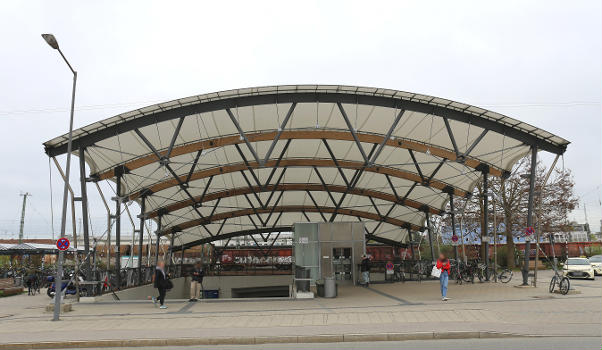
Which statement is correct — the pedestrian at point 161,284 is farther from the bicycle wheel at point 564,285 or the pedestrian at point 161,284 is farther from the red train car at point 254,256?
the red train car at point 254,256

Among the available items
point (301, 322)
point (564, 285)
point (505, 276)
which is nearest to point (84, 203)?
point (301, 322)

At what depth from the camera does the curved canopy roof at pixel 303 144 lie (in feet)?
61.8

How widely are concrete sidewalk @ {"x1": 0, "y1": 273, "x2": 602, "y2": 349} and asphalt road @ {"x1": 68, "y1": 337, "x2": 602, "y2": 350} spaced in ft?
1.06

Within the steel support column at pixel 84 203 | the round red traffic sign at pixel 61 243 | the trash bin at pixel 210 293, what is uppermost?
the steel support column at pixel 84 203

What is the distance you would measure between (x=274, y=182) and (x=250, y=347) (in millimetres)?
21283

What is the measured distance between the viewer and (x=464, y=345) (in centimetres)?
869

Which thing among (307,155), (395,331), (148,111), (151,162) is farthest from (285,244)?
(395,331)

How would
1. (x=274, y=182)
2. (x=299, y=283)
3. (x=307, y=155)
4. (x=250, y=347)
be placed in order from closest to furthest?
(x=250, y=347), (x=299, y=283), (x=307, y=155), (x=274, y=182)

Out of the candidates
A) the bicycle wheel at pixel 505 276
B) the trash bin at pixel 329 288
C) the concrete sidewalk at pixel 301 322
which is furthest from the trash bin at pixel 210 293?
the bicycle wheel at pixel 505 276

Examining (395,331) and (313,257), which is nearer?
(395,331)

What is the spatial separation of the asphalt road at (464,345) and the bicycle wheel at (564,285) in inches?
375

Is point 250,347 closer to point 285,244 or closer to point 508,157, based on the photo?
point 508,157

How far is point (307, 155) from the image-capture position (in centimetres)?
2544

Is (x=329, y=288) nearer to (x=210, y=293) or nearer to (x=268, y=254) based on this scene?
(x=210, y=293)
